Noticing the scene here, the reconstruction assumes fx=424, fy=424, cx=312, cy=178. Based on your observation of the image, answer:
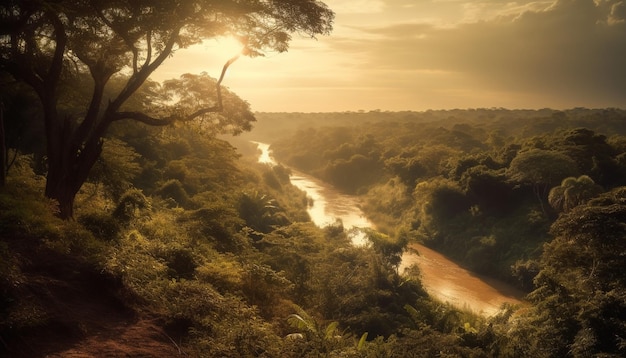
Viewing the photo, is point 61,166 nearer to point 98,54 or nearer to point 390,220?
point 98,54

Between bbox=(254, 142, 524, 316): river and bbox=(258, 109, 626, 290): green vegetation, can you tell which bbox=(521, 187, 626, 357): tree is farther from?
bbox=(258, 109, 626, 290): green vegetation

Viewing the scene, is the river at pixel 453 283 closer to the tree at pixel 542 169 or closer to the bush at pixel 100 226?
the tree at pixel 542 169

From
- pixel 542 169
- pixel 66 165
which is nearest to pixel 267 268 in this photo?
pixel 66 165

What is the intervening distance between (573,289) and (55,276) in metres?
12.8

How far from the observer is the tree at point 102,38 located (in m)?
9.91

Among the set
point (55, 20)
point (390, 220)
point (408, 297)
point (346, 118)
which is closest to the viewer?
point (55, 20)

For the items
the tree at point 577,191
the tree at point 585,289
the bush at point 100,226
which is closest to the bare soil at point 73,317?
the bush at point 100,226

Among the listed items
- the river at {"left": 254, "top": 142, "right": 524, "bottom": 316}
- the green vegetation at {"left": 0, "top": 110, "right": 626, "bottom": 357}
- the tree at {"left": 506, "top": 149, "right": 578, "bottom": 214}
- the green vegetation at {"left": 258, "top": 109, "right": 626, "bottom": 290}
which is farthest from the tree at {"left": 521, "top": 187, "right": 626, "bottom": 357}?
the tree at {"left": 506, "top": 149, "right": 578, "bottom": 214}

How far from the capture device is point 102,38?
1149 cm

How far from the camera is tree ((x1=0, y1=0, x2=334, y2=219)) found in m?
9.91

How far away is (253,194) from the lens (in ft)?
86.3

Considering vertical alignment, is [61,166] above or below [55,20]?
below

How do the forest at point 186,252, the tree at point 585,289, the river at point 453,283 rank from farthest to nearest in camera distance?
the river at point 453,283 < the tree at point 585,289 < the forest at point 186,252

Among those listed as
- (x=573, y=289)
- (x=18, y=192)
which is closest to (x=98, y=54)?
(x=18, y=192)
